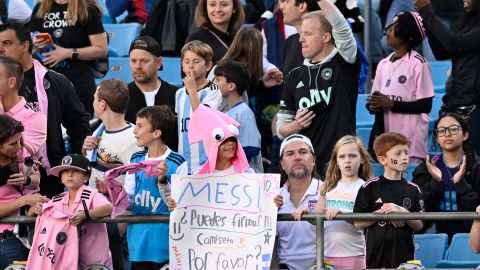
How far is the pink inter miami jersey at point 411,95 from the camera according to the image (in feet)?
38.9

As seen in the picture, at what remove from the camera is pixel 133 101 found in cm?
1191

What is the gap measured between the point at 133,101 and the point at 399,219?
10.1 feet

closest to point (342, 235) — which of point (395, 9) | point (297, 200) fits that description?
point (297, 200)

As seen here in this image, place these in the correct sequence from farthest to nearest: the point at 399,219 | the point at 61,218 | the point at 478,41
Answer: the point at 478,41 → the point at 61,218 → the point at 399,219

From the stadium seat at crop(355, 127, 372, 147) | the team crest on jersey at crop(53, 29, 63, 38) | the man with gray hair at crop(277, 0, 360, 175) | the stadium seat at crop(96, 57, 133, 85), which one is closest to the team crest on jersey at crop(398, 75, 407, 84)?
the man with gray hair at crop(277, 0, 360, 175)

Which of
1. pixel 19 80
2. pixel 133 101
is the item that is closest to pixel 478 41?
pixel 133 101

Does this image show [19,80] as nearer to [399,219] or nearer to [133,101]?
[133,101]

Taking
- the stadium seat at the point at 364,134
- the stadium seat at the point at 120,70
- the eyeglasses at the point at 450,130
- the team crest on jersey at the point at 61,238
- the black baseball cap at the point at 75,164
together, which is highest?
the stadium seat at the point at 120,70

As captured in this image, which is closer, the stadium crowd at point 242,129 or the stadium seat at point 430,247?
the stadium crowd at point 242,129

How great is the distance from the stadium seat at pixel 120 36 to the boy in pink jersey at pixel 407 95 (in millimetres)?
4166

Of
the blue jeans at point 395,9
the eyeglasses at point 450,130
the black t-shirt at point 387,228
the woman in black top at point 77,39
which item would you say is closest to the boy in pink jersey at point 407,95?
the eyeglasses at point 450,130

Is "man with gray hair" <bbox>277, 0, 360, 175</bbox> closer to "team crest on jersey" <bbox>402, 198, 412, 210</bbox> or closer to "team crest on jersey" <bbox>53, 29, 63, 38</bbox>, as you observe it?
Answer: "team crest on jersey" <bbox>402, 198, 412, 210</bbox>

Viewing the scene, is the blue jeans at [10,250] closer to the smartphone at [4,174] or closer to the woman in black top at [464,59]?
the smartphone at [4,174]

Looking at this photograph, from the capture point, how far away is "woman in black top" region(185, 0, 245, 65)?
41.4 ft
